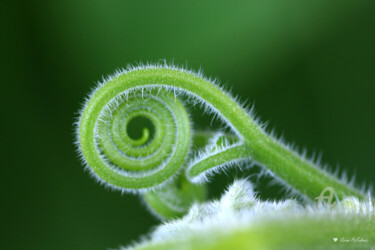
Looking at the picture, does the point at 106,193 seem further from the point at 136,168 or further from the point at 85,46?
the point at 136,168

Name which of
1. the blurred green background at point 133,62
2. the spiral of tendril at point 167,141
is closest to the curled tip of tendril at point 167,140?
the spiral of tendril at point 167,141

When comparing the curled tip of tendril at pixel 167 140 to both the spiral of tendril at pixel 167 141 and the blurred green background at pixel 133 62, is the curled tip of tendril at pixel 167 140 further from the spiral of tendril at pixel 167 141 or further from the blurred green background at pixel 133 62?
the blurred green background at pixel 133 62

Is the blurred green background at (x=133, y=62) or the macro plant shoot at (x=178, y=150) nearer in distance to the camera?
the macro plant shoot at (x=178, y=150)

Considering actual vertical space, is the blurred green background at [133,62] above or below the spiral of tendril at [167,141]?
above

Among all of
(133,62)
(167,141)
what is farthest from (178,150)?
(133,62)

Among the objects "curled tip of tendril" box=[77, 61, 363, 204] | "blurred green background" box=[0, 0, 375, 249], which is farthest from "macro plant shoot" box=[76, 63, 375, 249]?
"blurred green background" box=[0, 0, 375, 249]

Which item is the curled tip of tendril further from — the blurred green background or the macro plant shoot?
the blurred green background

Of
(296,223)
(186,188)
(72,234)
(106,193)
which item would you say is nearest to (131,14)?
(106,193)
